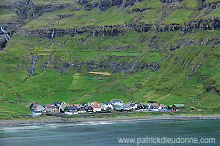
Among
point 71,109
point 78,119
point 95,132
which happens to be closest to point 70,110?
point 71,109

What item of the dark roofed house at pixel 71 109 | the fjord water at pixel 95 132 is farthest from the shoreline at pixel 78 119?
the dark roofed house at pixel 71 109

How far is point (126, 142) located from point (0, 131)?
5016 cm

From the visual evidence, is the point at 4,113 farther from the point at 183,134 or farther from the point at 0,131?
the point at 183,134

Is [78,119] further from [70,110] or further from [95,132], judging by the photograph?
[95,132]

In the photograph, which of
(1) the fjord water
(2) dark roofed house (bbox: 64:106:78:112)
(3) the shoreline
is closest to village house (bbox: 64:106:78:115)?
(2) dark roofed house (bbox: 64:106:78:112)

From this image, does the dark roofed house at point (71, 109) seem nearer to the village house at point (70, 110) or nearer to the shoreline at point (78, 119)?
the village house at point (70, 110)

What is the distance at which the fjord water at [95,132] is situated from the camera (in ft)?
407

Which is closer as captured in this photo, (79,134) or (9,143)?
(9,143)

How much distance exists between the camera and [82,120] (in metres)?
175

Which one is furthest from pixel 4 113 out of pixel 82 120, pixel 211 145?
pixel 211 145

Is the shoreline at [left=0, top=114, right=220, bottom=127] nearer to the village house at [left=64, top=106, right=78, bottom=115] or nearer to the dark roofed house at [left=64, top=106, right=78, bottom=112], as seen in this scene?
the village house at [left=64, top=106, right=78, bottom=115]

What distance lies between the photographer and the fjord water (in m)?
124

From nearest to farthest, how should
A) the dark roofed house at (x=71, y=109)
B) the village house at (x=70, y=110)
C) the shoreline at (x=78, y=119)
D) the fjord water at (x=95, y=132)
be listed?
1. the fjord water at (x=95, y=132)
2. the shoreline at (x=78, y=119)
3. the village house at (x=70, y=110)
4. the dark roofed house at (x=71, y=109)

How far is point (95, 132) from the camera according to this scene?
14162 cm
